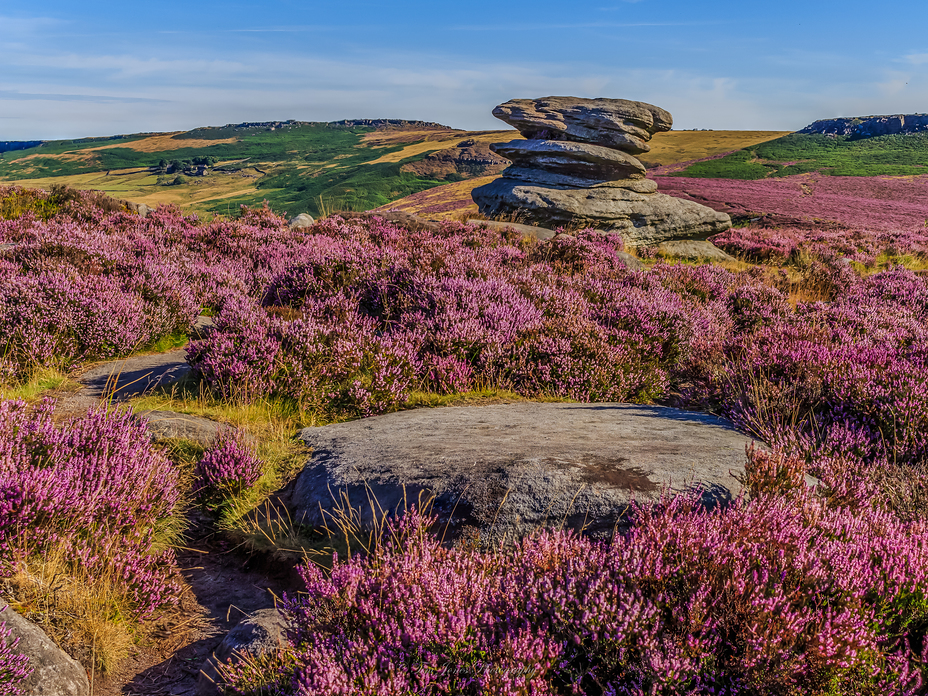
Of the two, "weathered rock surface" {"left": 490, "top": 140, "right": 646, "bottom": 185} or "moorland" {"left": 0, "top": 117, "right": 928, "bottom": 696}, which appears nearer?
"moorland" {"left": 0, "top": 117, "right": 928, "bottom": 696}

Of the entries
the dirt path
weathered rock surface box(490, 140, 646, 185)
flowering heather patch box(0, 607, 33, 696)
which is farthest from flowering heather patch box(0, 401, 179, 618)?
weathered rock surface box(490, 140, 646, 185)

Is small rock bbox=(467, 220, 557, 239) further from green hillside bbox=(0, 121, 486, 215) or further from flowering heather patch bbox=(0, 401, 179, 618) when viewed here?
green hillside bbox=(0, 121, 486, 215)

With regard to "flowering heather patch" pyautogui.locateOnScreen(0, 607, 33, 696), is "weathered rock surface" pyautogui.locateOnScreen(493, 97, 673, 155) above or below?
above

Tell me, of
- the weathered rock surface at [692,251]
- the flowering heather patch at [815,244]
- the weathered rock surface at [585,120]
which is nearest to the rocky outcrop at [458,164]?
the weathered rock surface at [585,120]

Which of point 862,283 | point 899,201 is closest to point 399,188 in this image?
point 899,201

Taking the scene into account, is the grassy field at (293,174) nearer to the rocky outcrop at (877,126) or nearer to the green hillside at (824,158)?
the green hillside at (824,158)

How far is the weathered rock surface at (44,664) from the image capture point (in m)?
2.25

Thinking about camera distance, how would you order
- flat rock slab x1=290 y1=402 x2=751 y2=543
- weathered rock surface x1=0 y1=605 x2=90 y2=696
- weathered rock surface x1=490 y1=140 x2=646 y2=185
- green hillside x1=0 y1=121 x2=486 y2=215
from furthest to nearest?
green hillside x1=0 y1=121 x2=486 y2=215
weathered rock surface x1=490 y1=140 x2=646 y2=185
flat rock slab x1=290 y1=402 x2=751 y2=543
weathered rock surface x1=0 y1=605 x2=90 y2=696

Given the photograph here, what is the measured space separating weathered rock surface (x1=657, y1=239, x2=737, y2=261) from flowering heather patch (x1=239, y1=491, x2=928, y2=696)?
18.8 m

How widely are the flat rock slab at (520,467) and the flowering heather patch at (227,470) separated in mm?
392

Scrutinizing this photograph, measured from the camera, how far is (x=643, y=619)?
6.65 feet

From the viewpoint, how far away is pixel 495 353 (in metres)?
6.54

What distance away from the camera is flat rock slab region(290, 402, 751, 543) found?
3174mm

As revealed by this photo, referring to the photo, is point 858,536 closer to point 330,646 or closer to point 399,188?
point 330,646
